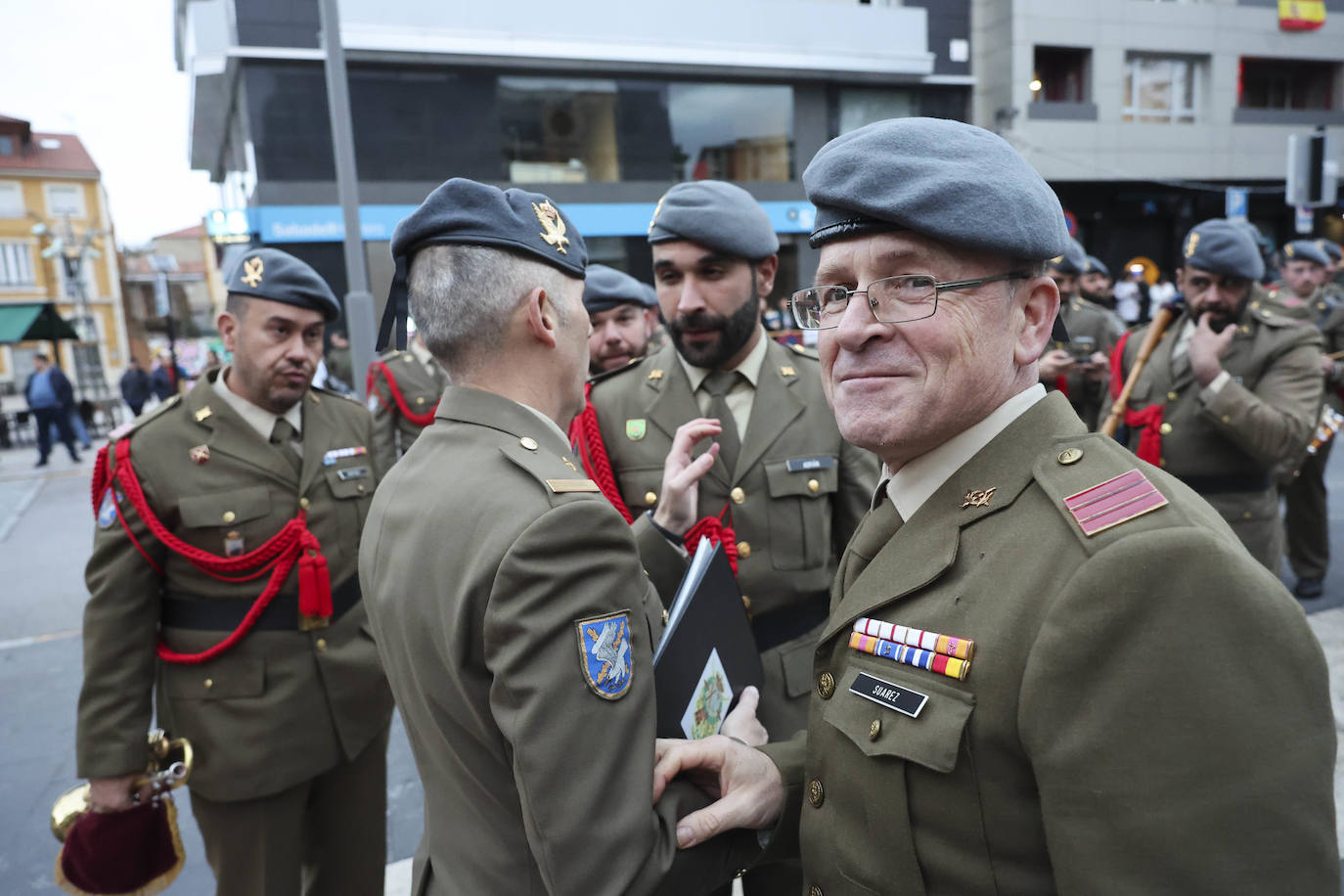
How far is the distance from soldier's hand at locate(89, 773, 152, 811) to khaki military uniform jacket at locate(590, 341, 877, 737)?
1.63 metres

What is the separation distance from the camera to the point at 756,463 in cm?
254

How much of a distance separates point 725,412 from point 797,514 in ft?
1.26

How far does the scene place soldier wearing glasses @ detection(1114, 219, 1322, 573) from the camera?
3.66m

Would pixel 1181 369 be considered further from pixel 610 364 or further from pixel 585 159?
pixel 585 159

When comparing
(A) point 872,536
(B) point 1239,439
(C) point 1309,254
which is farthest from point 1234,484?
(C) point 1309,254

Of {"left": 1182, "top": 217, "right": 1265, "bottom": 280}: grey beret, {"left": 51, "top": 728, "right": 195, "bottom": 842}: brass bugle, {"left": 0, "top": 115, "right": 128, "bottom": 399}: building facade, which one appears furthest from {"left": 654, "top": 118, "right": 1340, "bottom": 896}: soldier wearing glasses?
{"left": 0, "top": 115, "right": 128, "bottom": 399}: building facade

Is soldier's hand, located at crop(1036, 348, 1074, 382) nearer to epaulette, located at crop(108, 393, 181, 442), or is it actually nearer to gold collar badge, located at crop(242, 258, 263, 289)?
gold collar badge, located at crop(242, 258, 263, 289)

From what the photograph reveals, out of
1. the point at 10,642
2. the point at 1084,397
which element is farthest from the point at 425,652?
the point at 10,642

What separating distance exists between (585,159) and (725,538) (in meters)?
17.6

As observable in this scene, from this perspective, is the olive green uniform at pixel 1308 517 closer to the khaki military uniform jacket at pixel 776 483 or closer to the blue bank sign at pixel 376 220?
the khaki military uniform jacket at pixel 776 483

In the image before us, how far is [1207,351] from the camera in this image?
371 cm

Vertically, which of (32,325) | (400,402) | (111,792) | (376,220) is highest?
(376,220)

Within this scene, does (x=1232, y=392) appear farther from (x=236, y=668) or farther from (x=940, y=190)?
(x=236, y=668)

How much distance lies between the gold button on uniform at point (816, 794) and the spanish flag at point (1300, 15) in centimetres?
2962
